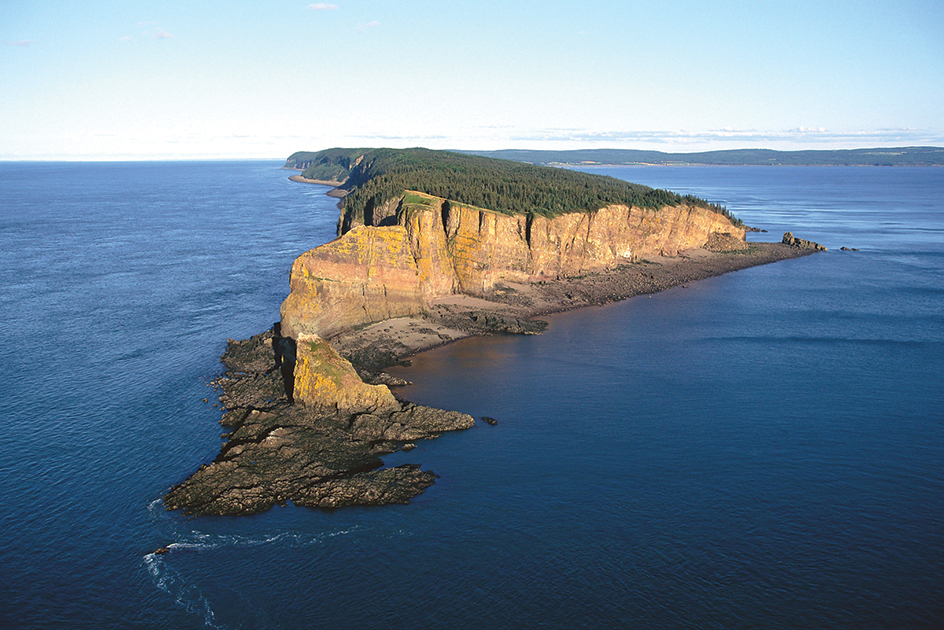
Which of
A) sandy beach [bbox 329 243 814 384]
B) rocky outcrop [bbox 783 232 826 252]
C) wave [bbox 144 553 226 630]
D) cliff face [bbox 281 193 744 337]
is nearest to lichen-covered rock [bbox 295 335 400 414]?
sandy beach [bbox 329 243 814 384]

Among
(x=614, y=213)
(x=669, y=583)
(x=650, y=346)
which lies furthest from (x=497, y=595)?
(x=614, y=213)

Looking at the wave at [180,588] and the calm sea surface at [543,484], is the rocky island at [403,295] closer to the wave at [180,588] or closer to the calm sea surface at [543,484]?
the calm sea surface at [543,484]

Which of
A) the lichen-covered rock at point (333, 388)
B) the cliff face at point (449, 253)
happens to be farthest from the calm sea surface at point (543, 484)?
the cliff face at point (449, 253)

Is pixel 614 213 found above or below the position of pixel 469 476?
above

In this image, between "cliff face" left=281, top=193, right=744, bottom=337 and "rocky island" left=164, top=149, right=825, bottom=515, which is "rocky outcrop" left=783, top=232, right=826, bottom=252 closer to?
"rocky island" left=164, top=149, right=825, bottom=515

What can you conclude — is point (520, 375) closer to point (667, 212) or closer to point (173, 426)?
point (173, 426)
